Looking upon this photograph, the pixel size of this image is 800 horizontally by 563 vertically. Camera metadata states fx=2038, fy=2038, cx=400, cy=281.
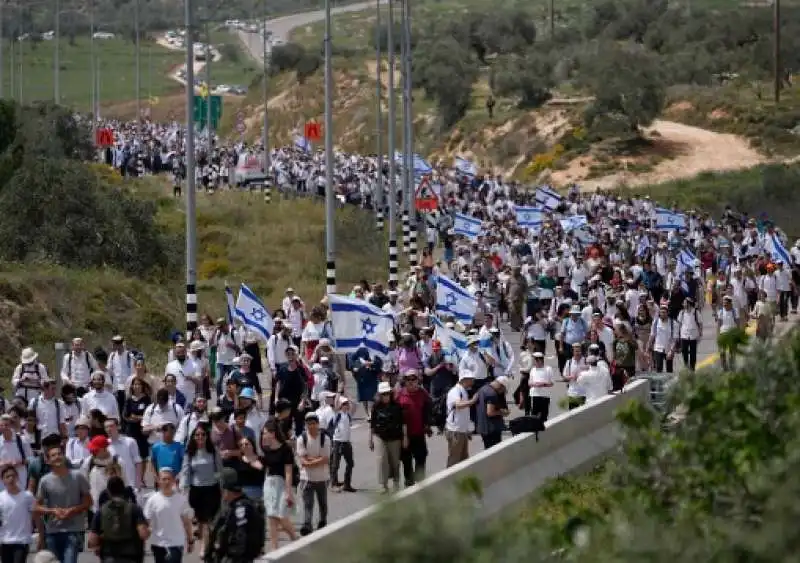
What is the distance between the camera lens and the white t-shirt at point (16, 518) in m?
15.4

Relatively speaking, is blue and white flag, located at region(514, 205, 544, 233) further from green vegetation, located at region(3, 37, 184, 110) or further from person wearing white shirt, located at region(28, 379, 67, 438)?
green vegetation, located at region(3, 37, 184, 110)

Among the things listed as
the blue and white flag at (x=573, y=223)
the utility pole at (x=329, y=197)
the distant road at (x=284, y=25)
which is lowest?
the blue and white flag at (x=573, y=223)

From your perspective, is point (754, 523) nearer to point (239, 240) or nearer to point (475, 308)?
point (475, 308)

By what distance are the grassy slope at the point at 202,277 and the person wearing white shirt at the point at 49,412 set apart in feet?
41.2

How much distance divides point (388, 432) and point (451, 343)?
19.5ft

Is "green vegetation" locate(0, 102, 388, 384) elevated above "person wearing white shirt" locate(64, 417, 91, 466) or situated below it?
below

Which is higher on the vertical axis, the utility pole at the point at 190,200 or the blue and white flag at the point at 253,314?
the utility pole at the point at 190,200

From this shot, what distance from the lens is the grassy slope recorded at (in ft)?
116

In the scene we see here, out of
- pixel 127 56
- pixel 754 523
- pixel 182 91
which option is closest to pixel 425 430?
pixel 754 523

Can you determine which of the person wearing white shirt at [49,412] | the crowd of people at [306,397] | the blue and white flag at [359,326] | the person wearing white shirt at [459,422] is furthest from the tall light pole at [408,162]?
the person wearing white shirt at [49,412]

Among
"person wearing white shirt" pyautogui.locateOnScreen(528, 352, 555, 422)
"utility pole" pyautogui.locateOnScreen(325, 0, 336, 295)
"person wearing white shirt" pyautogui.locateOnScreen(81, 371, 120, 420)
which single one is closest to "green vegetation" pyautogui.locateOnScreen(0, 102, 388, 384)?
"utility pole" pyautogui.locateOnScreen(325, 0, 336, 295)

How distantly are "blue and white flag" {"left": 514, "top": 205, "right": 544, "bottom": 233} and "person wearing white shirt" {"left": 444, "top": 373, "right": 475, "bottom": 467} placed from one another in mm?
29427

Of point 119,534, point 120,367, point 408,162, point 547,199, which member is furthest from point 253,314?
point 547,199

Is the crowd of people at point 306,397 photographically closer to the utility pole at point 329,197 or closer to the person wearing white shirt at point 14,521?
the person wearing white shirt at point 14,521
